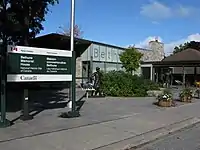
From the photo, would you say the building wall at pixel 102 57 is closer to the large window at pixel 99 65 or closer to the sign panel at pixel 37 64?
the large window at pixel 99 65

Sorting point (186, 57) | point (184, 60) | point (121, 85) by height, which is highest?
point (186, 57)

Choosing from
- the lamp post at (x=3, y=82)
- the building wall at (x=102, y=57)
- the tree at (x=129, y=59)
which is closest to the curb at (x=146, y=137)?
the lamp post at (x=3, y=82)

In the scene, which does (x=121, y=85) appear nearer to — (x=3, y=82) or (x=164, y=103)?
(x=164, y=103)

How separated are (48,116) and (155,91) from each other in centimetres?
1255

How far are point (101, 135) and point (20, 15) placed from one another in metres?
14.7

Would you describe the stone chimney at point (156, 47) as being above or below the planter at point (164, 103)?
above

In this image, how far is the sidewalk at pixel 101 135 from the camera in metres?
8.35

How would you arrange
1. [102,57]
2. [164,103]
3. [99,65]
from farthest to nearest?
[102,57]
[99,65]
[164,103]

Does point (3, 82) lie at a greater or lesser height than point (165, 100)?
greater

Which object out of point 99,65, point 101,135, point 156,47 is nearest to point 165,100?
point 101,135

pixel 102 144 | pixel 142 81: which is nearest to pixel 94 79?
pixel 142 81

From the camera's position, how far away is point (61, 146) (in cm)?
830

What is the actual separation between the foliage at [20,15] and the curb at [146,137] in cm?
985

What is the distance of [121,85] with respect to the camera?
912 inches
